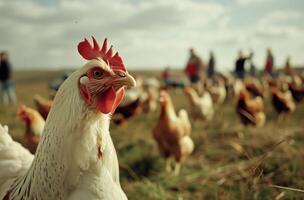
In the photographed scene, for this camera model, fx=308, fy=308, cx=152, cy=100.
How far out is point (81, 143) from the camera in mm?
1600

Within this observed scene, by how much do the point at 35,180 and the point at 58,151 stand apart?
0.23m

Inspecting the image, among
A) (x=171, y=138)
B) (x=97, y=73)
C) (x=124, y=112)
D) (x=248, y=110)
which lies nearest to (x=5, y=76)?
(x=124, y=112)

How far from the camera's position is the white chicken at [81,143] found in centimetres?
160

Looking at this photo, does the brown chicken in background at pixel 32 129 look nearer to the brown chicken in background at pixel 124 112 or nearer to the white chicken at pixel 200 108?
the brown chicken in background at pixel 124 112

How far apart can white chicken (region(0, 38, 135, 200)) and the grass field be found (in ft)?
2.85

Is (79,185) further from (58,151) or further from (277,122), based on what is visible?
(277,122)

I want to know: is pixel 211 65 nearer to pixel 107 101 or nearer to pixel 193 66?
pixel 193 66

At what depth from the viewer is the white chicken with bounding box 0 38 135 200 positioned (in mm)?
1604

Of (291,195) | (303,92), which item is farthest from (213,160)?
(303,92)

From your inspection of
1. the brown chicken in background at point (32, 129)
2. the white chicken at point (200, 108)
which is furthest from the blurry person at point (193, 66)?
the brown chicken in background at point (32, 129)

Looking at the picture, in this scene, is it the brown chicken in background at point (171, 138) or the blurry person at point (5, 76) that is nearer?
the brown chicken in background at point (171, 138)

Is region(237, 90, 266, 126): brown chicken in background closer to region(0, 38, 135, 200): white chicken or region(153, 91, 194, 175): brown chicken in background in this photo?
region(153, 91, 194, 175): brown chicken in background

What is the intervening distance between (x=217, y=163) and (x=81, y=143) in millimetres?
3508

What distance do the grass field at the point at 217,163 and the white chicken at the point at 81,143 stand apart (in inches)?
34.2
